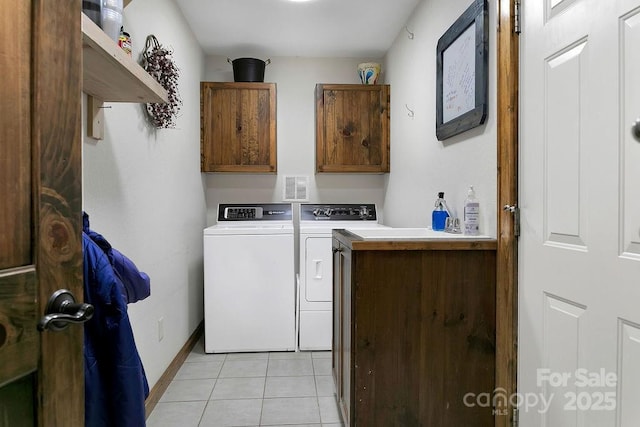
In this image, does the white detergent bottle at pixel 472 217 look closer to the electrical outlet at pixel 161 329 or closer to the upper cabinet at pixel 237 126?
the electrical outlet at pixel 161 329

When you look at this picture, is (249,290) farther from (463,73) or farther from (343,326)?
(463,73)

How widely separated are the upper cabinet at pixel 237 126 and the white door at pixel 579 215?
2.14 metres

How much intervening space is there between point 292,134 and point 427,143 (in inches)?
56.7

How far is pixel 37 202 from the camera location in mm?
613

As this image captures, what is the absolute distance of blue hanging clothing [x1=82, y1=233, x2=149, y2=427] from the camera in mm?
948

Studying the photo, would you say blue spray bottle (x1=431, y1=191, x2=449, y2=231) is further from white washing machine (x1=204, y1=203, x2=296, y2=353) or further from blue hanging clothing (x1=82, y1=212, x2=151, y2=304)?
blue hanging clothing (x1=82, y1=212, x2=151, y2=304)

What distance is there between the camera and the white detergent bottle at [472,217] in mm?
1619

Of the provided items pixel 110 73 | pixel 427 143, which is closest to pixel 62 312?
pixel 110 73

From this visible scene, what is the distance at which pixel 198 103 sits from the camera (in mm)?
3008

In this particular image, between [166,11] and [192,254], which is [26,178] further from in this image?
[192,254]

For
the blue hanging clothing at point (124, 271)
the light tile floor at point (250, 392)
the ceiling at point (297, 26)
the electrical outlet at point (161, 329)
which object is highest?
the ceiling at point (297, 26)

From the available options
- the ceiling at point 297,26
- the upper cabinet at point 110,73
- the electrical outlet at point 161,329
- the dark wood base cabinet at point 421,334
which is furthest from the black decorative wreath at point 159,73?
the dark wood base cabinet at point 421,334

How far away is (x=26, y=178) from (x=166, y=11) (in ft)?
6.78

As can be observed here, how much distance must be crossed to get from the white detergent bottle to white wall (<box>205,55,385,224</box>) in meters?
1.83
